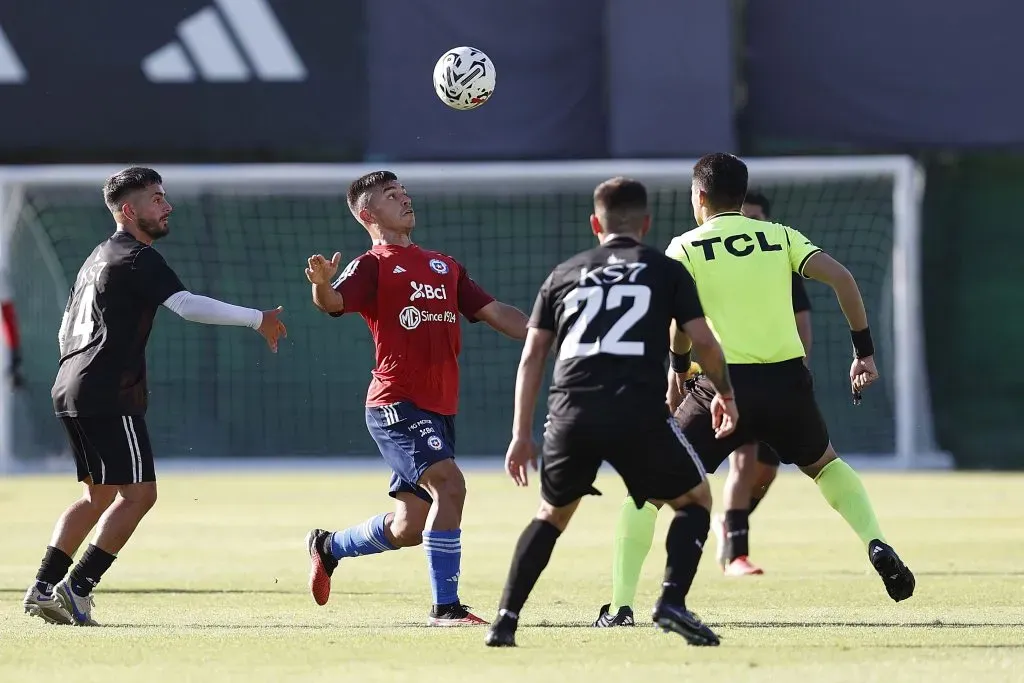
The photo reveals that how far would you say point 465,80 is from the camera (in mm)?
11875

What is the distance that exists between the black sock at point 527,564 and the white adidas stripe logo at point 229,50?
1263cm

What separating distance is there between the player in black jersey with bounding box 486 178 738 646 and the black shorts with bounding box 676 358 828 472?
0.86 metres

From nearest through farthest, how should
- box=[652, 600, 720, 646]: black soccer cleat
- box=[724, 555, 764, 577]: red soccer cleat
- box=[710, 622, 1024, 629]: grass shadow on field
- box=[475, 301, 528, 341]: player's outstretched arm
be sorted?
box=[652, 600, 720, 646]: black soccer cleat, box=[710, 622, 1024, 629]: grass shadow on field, box=[475, 301, 528, 341]: player's outstretched arm, box=[724, 555, 764, 577]: red soccer cleat

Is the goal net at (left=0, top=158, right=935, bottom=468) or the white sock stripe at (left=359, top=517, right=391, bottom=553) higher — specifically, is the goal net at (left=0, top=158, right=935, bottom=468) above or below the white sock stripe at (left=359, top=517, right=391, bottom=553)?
below

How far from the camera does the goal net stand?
752 inches

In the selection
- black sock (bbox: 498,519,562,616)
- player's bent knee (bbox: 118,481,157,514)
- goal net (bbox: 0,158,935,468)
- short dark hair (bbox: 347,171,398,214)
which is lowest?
goal net (bbox: 0,158,935,468)

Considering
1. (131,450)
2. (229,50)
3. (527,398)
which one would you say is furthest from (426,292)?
(229,50)

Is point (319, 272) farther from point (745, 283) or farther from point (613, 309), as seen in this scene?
point (745, 283)

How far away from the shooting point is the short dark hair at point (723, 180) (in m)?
7.83

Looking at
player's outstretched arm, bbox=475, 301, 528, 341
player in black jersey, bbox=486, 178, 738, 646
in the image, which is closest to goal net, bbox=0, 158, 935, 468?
player's outstretched arm, bbox=475, 301, 528, 341

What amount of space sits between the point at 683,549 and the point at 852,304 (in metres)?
1.76

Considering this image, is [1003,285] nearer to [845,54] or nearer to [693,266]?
[845,54]

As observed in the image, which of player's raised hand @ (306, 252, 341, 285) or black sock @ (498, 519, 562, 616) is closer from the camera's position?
black sock @ (498, 519, 562, 616)

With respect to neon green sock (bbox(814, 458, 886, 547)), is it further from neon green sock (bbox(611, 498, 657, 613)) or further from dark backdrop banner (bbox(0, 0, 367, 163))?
dark backdrop banner (bbox(0, 0, 367, 163))
